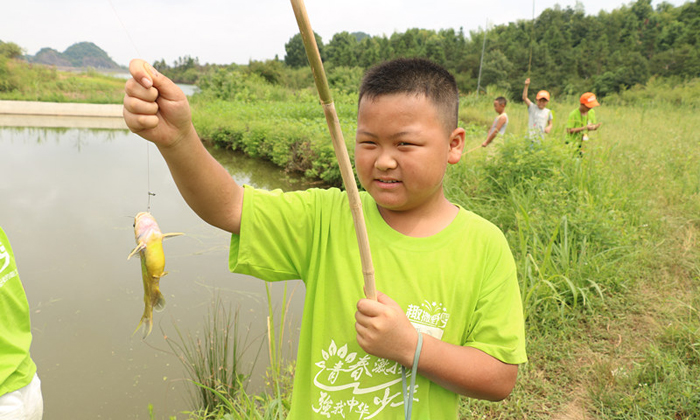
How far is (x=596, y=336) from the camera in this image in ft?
10.1

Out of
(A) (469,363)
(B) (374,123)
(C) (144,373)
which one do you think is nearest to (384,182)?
(B) (374,123)

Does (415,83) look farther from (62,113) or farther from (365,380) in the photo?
(62,113)

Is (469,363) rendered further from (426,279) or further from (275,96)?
(275,96)

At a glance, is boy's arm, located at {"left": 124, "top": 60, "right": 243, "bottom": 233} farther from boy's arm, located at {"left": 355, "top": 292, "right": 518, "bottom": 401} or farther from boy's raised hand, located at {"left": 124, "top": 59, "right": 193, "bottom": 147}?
boy's arm, located at {"left": 355, "top": 292, "right": 518, "bottom": 401}

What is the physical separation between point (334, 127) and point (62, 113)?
26.4 metres

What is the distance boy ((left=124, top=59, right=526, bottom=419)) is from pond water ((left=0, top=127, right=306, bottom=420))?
44 centimetres

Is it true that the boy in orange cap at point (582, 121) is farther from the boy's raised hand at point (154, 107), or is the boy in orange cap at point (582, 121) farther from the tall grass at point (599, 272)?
the boy's raised hand at point (154, 107)

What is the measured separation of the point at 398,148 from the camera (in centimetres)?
97

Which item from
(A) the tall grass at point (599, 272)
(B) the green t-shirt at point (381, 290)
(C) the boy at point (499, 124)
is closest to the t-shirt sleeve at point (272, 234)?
(B) the green t-shirt at point (381, 290)

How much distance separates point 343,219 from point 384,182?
166 mm

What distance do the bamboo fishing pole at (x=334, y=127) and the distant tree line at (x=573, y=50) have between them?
74.4ft

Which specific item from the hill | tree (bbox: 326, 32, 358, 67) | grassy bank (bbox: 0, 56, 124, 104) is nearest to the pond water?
the hill

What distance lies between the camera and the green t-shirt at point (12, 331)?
56.8 inches

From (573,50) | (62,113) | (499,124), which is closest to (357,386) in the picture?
(499,124)
